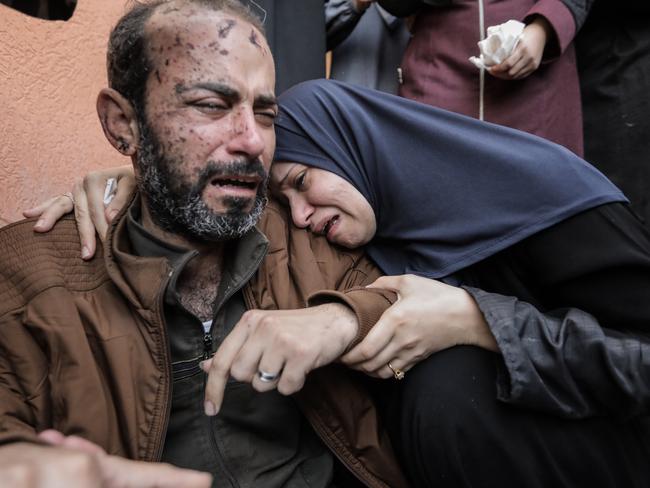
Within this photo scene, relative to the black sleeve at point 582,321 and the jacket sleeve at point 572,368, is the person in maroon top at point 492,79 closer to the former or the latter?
the black sleeve at point 582,321

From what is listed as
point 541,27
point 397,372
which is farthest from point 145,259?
point 541,27

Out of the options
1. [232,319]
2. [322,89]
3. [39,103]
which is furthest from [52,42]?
[232,319]

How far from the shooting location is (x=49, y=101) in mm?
2188

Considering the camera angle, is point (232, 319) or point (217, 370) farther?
point (232, 319)

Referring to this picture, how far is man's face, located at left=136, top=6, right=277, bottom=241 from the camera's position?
1.55 meters

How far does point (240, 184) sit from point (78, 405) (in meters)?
0.65

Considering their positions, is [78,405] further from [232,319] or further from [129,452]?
[232,319]

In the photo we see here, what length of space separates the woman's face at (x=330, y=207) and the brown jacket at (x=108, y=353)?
0.65ft

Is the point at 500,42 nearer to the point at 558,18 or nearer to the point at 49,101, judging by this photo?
the point at 558,18

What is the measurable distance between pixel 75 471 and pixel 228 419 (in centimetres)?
74

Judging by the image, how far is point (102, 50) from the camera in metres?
2.41

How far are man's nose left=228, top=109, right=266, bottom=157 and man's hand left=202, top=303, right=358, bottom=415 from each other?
1.50 ft

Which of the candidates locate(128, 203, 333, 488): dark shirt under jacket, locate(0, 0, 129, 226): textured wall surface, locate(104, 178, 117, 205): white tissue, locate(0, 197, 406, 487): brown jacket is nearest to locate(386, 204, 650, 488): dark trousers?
locate(0, 197, 406, 487): brown jacket

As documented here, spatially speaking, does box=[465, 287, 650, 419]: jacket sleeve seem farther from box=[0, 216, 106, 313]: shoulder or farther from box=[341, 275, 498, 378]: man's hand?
box=[0, 216, 106, 313]: shoulder
